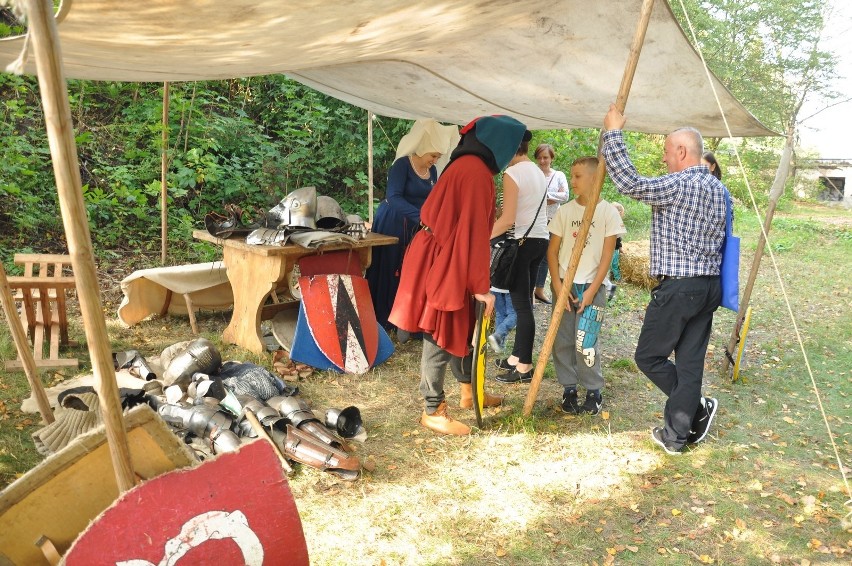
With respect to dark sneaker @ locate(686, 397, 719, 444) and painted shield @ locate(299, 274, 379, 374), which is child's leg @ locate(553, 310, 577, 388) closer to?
dark sneaker @ locate(686, 397, 719, 444)

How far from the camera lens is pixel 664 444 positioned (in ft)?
12.1

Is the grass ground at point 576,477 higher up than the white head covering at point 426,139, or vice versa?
the white head covering at point 426,139

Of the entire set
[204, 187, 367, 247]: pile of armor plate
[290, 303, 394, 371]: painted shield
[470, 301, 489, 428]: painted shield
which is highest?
[204, 187, 367, 247]: pile of armor plate

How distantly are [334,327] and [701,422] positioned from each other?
242 centimetres

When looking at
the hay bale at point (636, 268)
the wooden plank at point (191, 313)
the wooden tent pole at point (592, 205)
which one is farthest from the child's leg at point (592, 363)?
the hay bale at point (636, 268)

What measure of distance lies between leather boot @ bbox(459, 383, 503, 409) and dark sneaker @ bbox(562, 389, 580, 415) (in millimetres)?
405

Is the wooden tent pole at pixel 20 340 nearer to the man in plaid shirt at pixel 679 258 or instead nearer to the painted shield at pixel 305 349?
the painted shield at pixel 305 349

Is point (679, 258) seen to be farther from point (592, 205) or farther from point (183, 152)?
Result: point (183, 152)

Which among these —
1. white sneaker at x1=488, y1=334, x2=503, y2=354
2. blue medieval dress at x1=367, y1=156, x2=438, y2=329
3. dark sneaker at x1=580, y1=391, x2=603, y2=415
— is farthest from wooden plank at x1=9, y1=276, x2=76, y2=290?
dark sneaker at x1=580, y1=391, x2=603, y2=415

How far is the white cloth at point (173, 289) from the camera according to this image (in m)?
5.20

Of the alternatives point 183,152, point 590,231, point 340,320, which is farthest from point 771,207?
point 183,152

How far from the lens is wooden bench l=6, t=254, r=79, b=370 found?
4.34 metres

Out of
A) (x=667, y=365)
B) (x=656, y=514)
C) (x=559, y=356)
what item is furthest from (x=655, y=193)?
(x=656, y=514)

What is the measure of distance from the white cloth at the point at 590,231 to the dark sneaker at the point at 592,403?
0.76 metres
